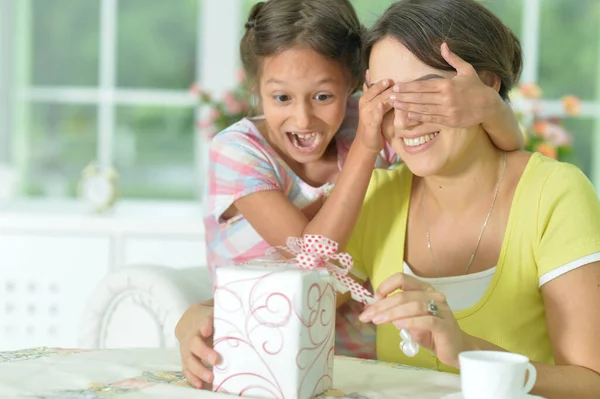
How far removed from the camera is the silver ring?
4.58ft

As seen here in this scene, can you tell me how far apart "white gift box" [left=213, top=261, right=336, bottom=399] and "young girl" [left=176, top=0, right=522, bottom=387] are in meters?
0.53

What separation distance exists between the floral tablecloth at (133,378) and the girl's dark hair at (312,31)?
0.74m

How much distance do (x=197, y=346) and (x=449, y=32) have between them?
0.73 m

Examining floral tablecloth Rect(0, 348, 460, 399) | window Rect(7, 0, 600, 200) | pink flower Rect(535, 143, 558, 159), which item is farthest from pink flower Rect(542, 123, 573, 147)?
floral tablecloth Rect(0, 348, 460, 399)

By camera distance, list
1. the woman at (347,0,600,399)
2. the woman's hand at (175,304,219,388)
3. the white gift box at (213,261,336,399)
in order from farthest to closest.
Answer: the woman at (347,0,600,399) → the woman's hand at (175,304,219,388) → the white gift box at (213,261,336,399)

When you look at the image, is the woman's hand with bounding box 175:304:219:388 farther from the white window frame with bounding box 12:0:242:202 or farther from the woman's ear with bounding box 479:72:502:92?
the white window frame with bounding box 12:0:242:202

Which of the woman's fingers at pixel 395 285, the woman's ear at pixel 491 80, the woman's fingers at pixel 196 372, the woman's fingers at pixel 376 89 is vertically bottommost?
the woman's fingers at pixel 196 372

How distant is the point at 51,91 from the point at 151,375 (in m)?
3.15

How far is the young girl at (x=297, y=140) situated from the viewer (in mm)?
1903

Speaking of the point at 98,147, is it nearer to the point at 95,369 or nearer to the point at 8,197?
the point at 8,197

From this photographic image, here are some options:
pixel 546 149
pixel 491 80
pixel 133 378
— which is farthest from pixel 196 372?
pixel 546 149

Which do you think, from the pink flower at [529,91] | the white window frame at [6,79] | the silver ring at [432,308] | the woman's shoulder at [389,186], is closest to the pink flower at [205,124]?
the white window frame at [6,79]

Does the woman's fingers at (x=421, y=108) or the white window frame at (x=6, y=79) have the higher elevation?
the white window frame at (x=6, y=79)

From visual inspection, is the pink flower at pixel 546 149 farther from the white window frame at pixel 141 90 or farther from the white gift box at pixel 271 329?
the white gift box at pixel 271 329
